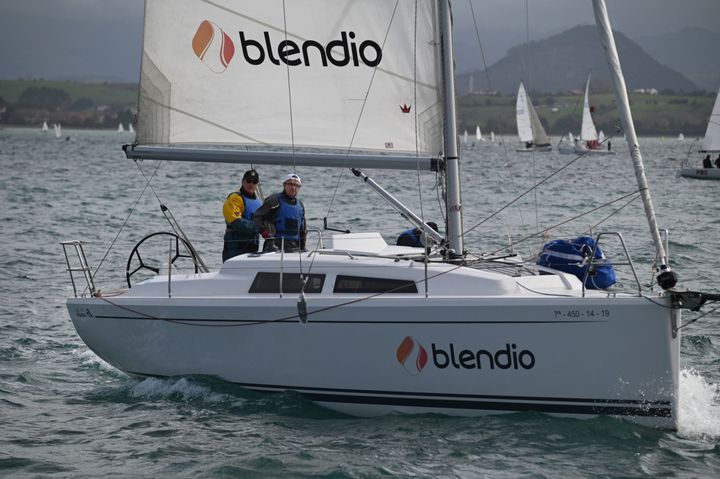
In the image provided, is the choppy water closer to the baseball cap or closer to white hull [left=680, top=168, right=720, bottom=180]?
the baseball cap

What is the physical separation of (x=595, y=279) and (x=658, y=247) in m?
1.17

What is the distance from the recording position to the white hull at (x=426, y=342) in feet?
29.7

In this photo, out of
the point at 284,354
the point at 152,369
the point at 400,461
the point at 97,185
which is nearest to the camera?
the point at 400,461

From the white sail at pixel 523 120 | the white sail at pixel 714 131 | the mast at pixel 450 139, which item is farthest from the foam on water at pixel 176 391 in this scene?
the white sail at pixel 523 120

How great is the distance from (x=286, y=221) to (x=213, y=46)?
2.08 metres

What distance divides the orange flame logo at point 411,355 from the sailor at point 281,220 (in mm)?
2089

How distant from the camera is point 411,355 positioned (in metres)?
9.51

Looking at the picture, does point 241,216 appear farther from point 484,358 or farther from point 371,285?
point 484,358

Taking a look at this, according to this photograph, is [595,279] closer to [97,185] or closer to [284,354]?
[284,354]

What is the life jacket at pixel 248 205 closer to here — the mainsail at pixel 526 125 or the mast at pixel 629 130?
the mast at pixel 629 130

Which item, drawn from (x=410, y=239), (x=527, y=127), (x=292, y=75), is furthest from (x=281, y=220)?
(x=527, y=127)

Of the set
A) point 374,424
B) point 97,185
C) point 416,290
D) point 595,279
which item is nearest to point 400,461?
point 374,424

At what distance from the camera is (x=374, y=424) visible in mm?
9594

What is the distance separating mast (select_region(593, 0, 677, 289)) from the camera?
8992mm
